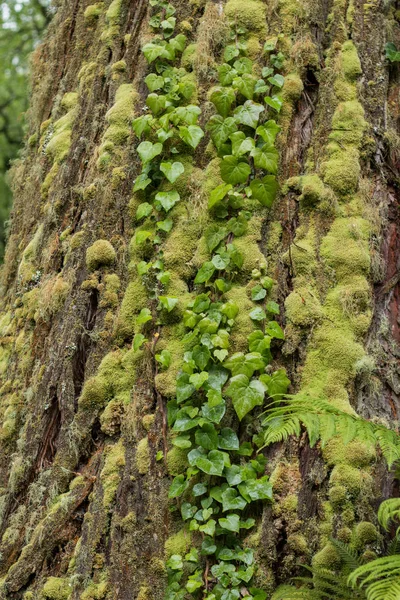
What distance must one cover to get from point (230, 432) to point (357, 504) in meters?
0.67

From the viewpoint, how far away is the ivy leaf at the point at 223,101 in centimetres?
349

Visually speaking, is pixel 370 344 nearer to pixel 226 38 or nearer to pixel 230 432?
pixel 230 432

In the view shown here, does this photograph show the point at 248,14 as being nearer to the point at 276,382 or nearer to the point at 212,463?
the point at 276,382

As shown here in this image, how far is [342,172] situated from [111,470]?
6.83 ft

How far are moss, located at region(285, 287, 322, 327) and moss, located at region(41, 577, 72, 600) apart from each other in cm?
175

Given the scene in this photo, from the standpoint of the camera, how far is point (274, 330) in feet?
10.2

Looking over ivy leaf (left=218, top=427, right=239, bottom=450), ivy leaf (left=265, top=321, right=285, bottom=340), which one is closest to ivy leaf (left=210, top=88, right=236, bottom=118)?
ivy leaf (left=265, top=321, right=285, bottom=340)

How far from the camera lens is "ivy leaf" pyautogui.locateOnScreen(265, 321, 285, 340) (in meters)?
3.11

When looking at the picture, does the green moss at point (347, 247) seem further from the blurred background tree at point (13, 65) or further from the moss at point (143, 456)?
the blurred background tree at point (13, 65)

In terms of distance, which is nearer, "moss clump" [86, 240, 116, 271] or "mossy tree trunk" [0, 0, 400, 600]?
"mossy tree trunk" [0, 0, 400, 600]

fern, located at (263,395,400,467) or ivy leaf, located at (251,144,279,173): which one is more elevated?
ivy leaf, located at (251,144,279,173)

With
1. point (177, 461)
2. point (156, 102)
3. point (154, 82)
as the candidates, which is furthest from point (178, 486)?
point (154, 82)

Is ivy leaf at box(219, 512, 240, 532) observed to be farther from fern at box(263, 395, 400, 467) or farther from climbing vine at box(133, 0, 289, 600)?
fern at box(263, 395, 400, 467)

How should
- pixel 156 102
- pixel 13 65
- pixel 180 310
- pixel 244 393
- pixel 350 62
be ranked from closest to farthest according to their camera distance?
1. pixel 244 393
2. pixel 180 310
3. pixel 156 102
4. pixel 350 62
5. pixel 13 65
